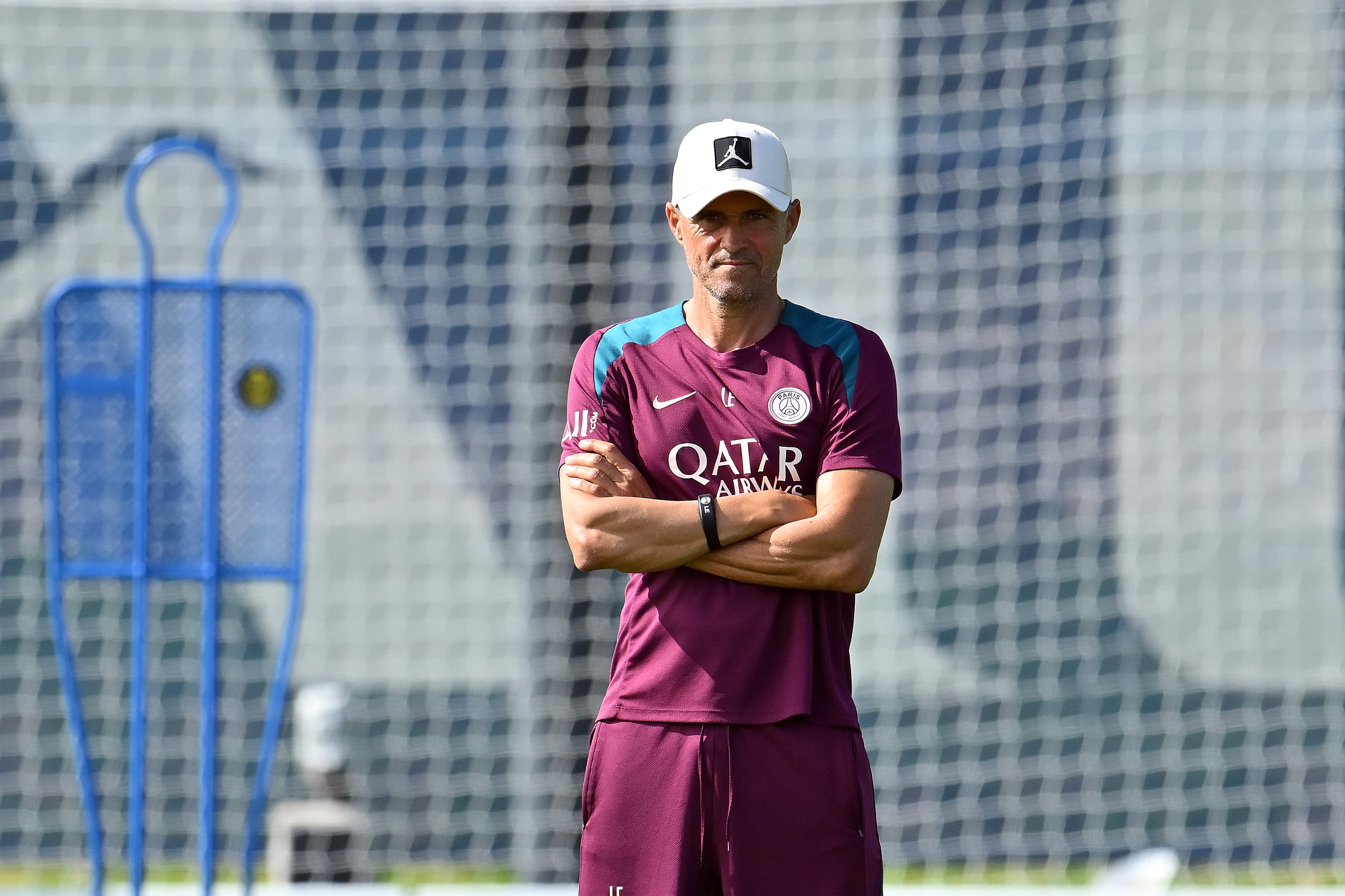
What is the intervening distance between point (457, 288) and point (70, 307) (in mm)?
2157

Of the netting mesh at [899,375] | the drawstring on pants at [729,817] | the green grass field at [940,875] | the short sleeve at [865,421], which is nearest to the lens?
the drawstring on pants at [729,817]

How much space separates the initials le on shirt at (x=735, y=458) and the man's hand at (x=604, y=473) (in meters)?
0.03

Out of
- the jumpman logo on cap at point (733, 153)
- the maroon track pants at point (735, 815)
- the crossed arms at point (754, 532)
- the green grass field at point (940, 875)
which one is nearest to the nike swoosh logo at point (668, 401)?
the crossed arms at point (754, 532)

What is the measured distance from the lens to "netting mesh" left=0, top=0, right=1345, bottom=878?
567 cm

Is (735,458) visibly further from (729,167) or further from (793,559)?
(729,167)

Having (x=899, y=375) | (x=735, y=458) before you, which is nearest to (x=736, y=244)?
(x=735, y=458)

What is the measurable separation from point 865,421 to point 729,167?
441mm

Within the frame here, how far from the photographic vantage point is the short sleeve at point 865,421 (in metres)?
2.32

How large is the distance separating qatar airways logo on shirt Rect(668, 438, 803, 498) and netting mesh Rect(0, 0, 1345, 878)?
3105mm

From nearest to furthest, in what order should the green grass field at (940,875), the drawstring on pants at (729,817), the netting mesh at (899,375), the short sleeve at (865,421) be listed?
the drawstring on pants at (729,817) < the short sleeve at (865,421) < the green grass field at (940,875) < the netting mesh at (899,375)

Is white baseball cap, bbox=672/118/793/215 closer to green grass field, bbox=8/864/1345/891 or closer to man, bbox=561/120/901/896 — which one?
man, bbox=561/120/901/896

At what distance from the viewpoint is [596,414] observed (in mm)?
2393

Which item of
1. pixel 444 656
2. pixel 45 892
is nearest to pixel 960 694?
pixel 444 656

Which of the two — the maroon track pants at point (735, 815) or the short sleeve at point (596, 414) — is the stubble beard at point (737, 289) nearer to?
the short sleeve at point (596, 414)
